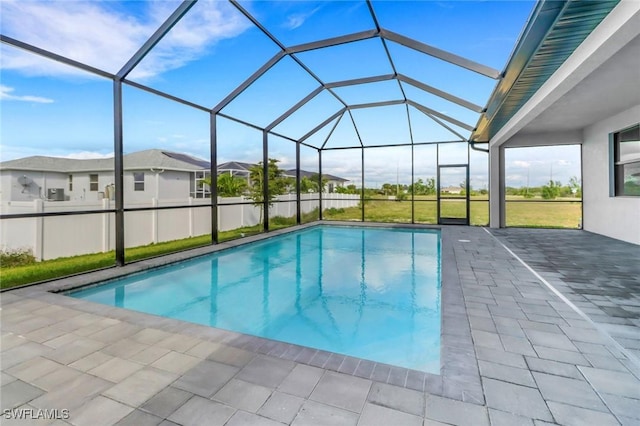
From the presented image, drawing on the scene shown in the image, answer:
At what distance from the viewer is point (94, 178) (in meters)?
10.4

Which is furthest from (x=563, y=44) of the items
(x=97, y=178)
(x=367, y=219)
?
(x=97, y=178)

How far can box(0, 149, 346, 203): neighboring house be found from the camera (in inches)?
273

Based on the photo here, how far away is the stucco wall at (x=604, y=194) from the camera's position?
6.55 m

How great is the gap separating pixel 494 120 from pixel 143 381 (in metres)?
7.73

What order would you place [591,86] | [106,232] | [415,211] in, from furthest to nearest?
1. [415,211]
2. [106,232]
3. [591,86]

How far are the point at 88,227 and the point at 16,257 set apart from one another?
119 centimetres

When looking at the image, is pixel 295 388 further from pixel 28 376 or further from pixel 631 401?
pixel 631 401

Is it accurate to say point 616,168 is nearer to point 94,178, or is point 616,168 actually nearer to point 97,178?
point 97,178

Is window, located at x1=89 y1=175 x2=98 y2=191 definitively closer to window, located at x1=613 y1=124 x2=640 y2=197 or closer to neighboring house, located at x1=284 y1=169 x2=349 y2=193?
neighboring house, located at x1=284 y1=169 x2=349 y2=193

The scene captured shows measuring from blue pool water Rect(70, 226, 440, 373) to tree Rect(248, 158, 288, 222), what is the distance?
3.47 meters

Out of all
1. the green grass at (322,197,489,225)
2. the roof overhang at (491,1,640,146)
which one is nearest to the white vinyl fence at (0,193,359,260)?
the green grass at (322,197,489,225)

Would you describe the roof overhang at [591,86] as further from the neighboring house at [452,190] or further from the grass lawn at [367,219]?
the grass lawn at [367,219]

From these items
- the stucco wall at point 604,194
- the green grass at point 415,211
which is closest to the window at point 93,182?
the green grass at point 415,211

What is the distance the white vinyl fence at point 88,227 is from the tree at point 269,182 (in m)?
1.20
